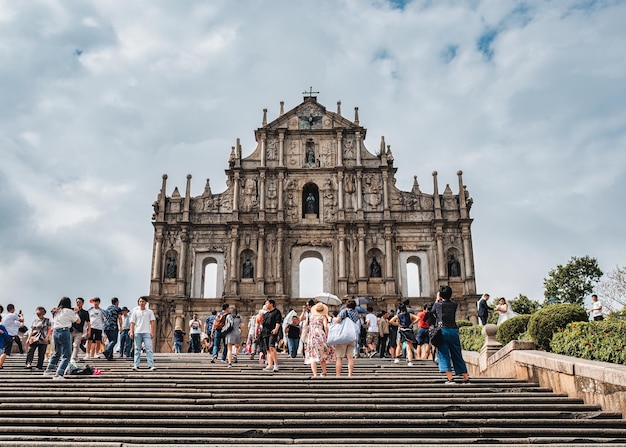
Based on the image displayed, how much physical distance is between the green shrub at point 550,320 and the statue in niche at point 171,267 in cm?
2176

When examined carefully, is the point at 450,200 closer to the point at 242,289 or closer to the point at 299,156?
the point at 299,156

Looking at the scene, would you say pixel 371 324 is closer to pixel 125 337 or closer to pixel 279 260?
pixel 125 337

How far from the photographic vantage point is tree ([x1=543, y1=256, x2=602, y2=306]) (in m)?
41.6

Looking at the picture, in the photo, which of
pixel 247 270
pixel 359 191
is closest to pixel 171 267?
pixel 247 270

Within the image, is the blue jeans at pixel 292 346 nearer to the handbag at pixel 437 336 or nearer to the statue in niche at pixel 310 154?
the handbag at pixel 437 336

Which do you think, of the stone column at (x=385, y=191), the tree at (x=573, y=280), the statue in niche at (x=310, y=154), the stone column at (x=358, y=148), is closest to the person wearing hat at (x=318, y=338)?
the stone column at (x=385, y=191)

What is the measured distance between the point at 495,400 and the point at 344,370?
478cm

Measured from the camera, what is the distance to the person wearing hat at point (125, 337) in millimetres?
17141

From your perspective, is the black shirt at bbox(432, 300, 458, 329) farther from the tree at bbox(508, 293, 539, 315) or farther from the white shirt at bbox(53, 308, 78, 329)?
the tree at bbox(508, 293, 539, 315)

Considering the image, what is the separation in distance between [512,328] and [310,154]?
20882 mm

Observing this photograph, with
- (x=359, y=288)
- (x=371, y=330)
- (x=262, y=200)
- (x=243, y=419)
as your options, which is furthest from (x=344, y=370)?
(x=262, y=200)

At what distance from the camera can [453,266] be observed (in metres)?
30.2

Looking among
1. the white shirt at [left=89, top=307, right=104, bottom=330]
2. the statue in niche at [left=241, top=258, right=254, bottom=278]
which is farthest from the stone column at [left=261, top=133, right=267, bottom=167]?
the white shirt at [left=89, top=307, right=104, bottom=330]

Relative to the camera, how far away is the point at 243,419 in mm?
7969
